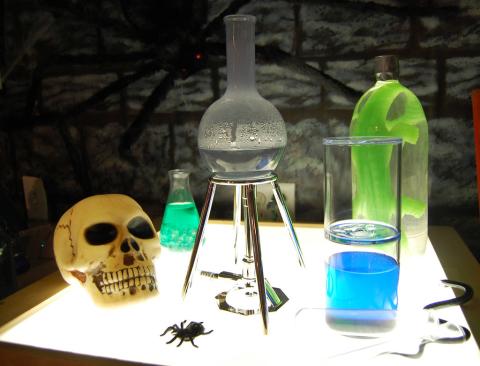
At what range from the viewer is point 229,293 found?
73cm

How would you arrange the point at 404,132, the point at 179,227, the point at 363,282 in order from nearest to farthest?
1. the point at 363,282
2. the point at 404,132
3. the point at 179,227

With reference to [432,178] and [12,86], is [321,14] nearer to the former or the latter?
[432,178]

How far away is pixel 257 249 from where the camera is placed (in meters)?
0.63

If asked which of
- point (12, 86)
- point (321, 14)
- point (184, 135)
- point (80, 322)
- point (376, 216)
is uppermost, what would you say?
point (321, 14)

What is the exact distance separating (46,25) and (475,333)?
134cm

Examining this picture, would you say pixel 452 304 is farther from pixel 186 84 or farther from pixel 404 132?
pixel 186 84

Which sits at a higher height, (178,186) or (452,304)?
(178,186)

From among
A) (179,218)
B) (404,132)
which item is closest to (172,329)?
(179,218)

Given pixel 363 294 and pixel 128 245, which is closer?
pixel 363 294

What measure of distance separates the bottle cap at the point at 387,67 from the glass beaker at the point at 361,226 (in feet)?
0.54

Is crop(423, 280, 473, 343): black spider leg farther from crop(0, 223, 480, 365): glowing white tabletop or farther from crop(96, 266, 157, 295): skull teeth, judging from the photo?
crop(96, 266, 157, 295): skull teeth

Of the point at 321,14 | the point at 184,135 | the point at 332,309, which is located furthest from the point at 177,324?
the point at 321,14

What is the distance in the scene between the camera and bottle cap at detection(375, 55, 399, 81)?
854 millimetres

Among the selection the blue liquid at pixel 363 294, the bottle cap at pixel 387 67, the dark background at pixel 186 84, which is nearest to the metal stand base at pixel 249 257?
the blue liquid at pixel 363 294
